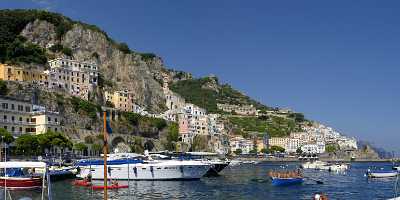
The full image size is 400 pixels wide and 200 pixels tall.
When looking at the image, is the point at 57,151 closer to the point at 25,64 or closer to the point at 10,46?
the point at 25,64

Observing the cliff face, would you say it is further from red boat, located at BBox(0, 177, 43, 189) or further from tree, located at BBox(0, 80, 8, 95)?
red boat, located at BBox(0, 177, 43, 189)

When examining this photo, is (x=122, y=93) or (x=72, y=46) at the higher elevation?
(x=72, y=46)

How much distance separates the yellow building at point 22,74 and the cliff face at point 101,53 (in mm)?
26325

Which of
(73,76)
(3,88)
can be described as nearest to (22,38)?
(73,76)

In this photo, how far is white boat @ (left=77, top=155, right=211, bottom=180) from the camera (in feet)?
254

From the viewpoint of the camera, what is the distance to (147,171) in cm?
7731

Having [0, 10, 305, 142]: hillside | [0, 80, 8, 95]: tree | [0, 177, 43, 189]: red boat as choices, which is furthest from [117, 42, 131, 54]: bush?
[0, 177, 43, 189]: red boat

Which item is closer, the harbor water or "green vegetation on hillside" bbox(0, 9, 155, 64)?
the harbor water

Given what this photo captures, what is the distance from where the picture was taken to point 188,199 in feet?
176

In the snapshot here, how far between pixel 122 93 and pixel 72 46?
2364 cm

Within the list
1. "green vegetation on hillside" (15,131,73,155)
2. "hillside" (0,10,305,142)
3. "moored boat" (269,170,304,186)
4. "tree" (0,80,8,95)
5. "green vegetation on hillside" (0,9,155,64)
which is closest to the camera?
"moored boat" (269,170,304,186)

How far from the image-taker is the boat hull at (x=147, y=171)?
77250mm

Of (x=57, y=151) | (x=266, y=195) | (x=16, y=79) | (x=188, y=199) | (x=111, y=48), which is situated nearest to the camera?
(x=188, y=199)

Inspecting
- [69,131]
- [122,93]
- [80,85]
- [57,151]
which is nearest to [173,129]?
[122,93]
